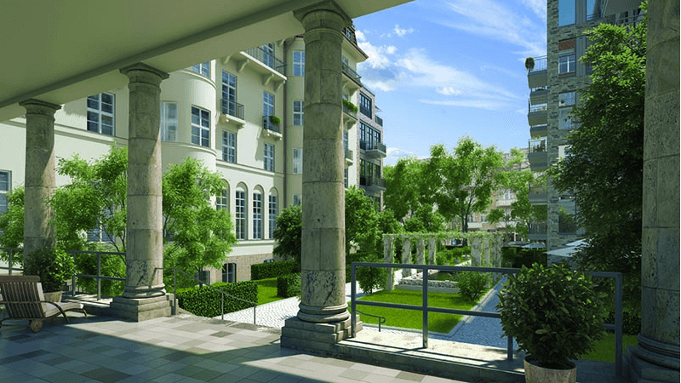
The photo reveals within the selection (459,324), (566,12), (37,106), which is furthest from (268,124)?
(566,12)

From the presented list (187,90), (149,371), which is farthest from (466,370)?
(187,90)

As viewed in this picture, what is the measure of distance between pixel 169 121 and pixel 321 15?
652 inches

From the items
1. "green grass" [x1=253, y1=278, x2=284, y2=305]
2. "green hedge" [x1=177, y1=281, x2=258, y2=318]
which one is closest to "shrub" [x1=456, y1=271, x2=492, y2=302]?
"green grass" [x1=253, y1=278, x2=284, y2=305]

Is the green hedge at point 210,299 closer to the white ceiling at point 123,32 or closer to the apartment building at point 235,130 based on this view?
the apartment building at point 235,130

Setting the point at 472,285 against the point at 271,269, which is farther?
the point at 271,269

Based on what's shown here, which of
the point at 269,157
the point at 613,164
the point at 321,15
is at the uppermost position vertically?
the point at 321,15

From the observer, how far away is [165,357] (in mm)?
6527

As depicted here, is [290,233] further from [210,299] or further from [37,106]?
[37,106]

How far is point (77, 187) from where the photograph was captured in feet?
39.7

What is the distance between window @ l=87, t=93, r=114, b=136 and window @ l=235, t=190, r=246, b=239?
29.6 feet

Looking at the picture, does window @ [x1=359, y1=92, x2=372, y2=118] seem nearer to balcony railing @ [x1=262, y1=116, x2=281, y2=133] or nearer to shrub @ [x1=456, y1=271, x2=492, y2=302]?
balcony railing @ [x1=262, y1=116, x2=281, y2=133]

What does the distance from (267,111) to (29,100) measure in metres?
19.1

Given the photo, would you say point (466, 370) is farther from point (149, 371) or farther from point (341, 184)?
point (149, 371)

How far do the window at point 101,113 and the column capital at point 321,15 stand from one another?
16.0 metres
